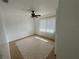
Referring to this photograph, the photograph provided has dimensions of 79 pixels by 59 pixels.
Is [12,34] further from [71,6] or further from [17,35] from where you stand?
[71,6]

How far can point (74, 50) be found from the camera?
1.65 feet

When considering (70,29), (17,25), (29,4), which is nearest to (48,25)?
(17,25)

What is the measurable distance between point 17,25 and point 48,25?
2.55m

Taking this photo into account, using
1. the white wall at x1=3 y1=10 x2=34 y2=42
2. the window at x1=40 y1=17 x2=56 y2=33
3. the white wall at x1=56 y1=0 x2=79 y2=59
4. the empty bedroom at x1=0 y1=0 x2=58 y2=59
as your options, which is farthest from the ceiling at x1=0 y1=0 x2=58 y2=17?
the window at x1=40 y1=17 x2=56 y2=33

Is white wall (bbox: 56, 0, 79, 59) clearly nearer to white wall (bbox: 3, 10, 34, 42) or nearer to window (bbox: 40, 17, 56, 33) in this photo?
white wall (bbox: 3, 10, 34, 42)

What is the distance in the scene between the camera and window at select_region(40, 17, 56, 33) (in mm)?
4938

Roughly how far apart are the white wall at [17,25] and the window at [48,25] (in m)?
1.18

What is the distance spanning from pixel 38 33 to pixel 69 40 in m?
6.08

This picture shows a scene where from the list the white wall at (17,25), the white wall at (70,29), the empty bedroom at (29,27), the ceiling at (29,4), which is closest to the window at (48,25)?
the empty bedroom at (29,27)

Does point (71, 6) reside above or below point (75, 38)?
above

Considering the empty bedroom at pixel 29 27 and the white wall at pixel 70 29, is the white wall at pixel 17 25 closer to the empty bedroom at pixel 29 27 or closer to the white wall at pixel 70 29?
the empty bedroom at pixel 29 27

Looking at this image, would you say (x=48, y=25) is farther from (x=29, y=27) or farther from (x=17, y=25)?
(x=17, y=25)

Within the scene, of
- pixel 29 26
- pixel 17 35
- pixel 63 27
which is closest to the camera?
pixel 63 27

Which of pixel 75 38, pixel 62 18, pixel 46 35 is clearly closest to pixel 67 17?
pixel 62 18
